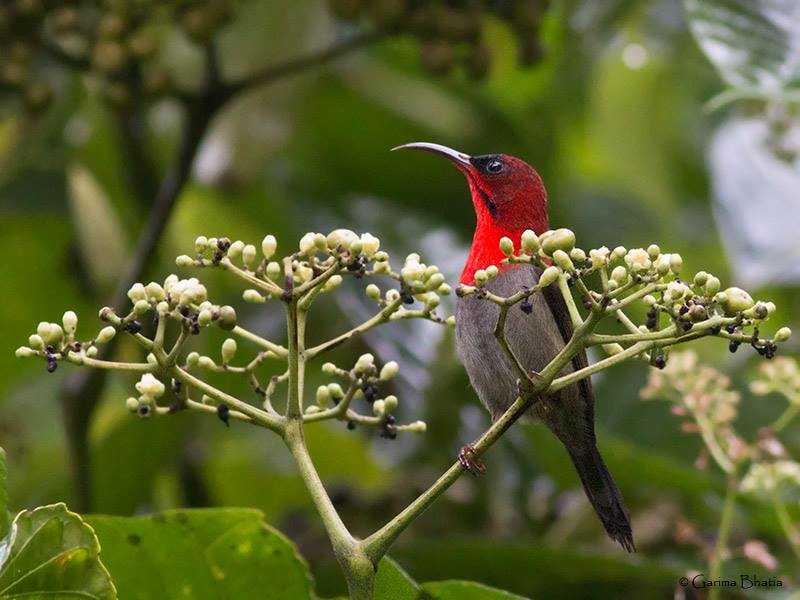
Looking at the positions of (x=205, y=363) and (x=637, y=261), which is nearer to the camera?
(x=637, y=261)

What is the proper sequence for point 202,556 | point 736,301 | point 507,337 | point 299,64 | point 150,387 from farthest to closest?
point 299,64, point 507,337, point 202,556, point 150,387, point 736,301

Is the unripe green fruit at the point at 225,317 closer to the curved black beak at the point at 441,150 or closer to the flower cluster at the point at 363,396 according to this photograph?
the flower cluster at the point at 363,396

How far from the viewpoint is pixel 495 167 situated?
283cm

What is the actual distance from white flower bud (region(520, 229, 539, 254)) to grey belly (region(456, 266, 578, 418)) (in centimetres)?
89

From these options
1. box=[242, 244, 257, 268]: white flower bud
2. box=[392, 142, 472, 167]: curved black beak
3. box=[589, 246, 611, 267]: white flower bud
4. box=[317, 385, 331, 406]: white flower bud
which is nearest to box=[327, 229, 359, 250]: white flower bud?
box=[242, 244, 257, 268]: white flower bud

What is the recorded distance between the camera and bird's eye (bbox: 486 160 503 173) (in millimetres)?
2826

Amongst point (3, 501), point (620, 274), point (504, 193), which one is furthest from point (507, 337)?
point (3, 501)

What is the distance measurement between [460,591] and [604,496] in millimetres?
637

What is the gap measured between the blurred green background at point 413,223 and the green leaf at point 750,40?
0.03m

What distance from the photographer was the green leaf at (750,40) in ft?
8.68

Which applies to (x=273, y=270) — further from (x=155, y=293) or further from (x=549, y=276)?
(x=549, y=276)

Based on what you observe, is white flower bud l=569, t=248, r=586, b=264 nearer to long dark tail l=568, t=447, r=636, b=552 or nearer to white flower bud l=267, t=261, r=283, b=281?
white flower bud l=267, t=261, r=283, b=281

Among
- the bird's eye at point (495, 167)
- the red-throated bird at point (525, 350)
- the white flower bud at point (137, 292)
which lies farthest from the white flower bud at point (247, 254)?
the bird's eye at point (495, 167)

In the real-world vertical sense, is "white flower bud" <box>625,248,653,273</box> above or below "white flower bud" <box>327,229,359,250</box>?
above
